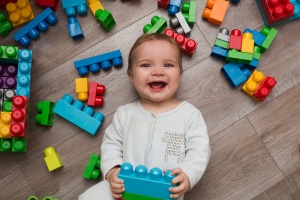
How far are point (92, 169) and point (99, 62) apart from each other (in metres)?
0.38

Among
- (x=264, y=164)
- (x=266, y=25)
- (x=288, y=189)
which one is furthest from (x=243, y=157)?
(x=266, y=25)

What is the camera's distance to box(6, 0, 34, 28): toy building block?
1.35m

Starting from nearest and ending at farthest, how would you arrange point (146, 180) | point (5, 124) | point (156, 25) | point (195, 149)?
1. point (146, 180)
2. point (195, 149)
3. point (5, 124)
4. point (156, 25)

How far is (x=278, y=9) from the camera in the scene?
1.31 meters

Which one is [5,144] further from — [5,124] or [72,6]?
[72,6]

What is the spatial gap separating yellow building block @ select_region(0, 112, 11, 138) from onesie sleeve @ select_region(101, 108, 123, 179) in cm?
32

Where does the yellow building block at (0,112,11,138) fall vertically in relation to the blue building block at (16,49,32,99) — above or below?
below

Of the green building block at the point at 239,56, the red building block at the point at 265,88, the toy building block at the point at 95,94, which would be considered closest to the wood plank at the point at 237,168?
the red building block at the point at 265,88

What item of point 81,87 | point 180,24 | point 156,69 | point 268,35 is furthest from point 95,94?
point 268,35

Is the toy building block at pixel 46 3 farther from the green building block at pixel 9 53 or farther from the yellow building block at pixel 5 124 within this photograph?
the yellow building block at pixel 5 124

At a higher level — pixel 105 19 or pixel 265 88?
pixel 105 19

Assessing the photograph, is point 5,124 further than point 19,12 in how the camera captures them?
No

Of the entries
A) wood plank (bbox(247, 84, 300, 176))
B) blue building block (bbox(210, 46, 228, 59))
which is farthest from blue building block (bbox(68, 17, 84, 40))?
wood plank (bbox(247, 84, 300, 176))

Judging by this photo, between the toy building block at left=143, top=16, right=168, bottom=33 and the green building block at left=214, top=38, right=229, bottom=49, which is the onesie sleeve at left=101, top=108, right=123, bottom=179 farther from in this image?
the green building block at left=214, top=38, right=229, bottom=49
